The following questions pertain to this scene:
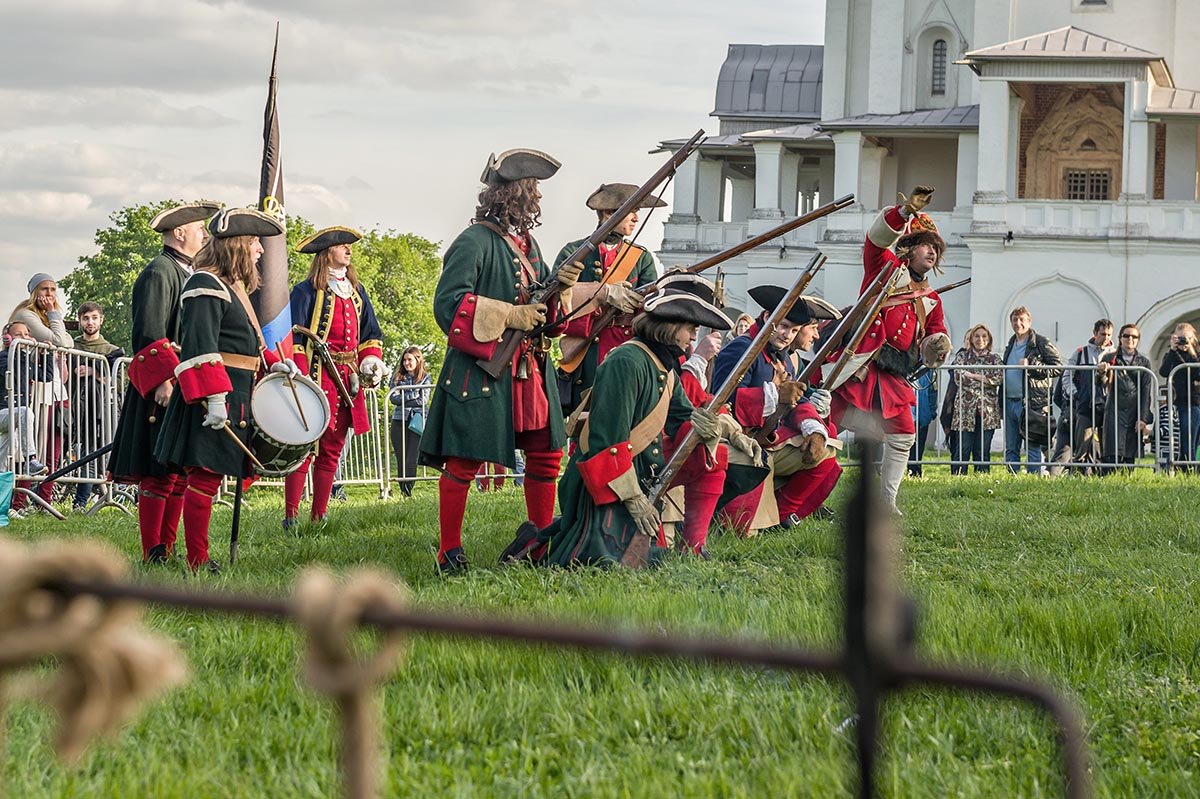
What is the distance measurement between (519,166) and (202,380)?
1797 mm

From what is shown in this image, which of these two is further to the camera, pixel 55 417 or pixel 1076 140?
pixel 1076 140

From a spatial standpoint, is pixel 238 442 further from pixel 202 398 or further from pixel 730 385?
pixel 730 385

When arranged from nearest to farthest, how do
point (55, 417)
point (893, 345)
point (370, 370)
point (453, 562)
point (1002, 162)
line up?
point (453, 562), point (893, 345), point (370, 370), point (55, 417), point (1002, 162)

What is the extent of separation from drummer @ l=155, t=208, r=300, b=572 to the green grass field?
731 millimetres

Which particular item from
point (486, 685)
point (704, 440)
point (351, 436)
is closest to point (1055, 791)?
point (486, 685)

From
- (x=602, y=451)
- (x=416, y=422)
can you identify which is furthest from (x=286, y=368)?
(x=416, y=422)

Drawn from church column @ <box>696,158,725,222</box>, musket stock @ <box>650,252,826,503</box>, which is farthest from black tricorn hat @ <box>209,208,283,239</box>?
church column @ <box>696,158,725,222</box>

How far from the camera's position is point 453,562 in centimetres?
768

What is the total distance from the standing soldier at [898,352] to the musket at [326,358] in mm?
3113

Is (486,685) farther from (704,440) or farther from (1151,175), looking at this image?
(1151,175)

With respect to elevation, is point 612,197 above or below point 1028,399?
above

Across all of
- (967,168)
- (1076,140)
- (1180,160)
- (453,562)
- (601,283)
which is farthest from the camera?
(1076,140)

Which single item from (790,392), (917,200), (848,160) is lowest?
(790,392)

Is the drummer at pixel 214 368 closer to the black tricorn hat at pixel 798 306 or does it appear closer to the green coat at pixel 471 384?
the green coat at pixel 471 384
